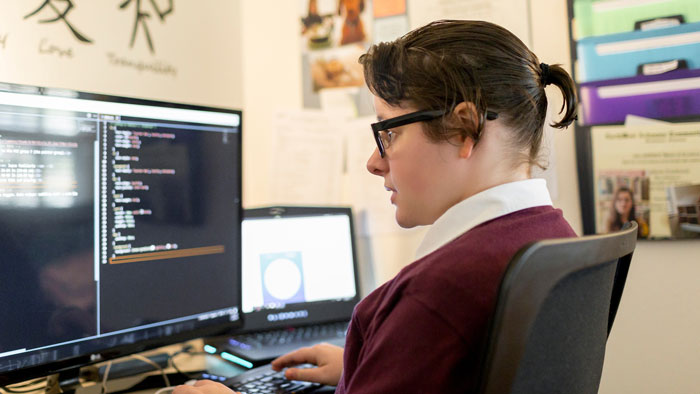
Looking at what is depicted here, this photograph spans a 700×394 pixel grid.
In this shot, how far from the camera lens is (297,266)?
4.34 feet

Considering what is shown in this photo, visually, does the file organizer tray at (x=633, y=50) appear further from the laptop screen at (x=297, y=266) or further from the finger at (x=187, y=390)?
the finger at (x=187, y=390)

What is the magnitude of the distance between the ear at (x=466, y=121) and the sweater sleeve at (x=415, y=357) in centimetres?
21

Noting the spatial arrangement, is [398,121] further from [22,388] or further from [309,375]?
[22,388]

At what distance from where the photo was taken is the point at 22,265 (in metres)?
0.79

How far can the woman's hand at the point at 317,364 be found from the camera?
36.2 inches

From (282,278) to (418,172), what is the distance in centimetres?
68

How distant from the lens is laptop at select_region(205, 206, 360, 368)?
4.15ft

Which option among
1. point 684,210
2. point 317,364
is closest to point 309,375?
point 317,364

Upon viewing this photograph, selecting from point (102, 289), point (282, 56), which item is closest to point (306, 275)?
point (102, 289)

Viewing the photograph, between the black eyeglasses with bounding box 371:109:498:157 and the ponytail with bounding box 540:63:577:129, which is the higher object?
the ponytail with bounding box 540:63:577:129

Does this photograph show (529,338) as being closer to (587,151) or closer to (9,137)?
(9,137)

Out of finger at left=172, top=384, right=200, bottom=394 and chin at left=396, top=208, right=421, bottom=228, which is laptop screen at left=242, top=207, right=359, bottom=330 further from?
chin at left=396, top=208, right=421, bottom=228

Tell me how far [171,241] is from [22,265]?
246 mm

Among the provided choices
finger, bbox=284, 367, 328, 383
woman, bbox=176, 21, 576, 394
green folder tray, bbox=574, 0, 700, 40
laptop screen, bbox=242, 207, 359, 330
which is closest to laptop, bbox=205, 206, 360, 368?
laptop screen, bbox=242, 207, 359, 330
